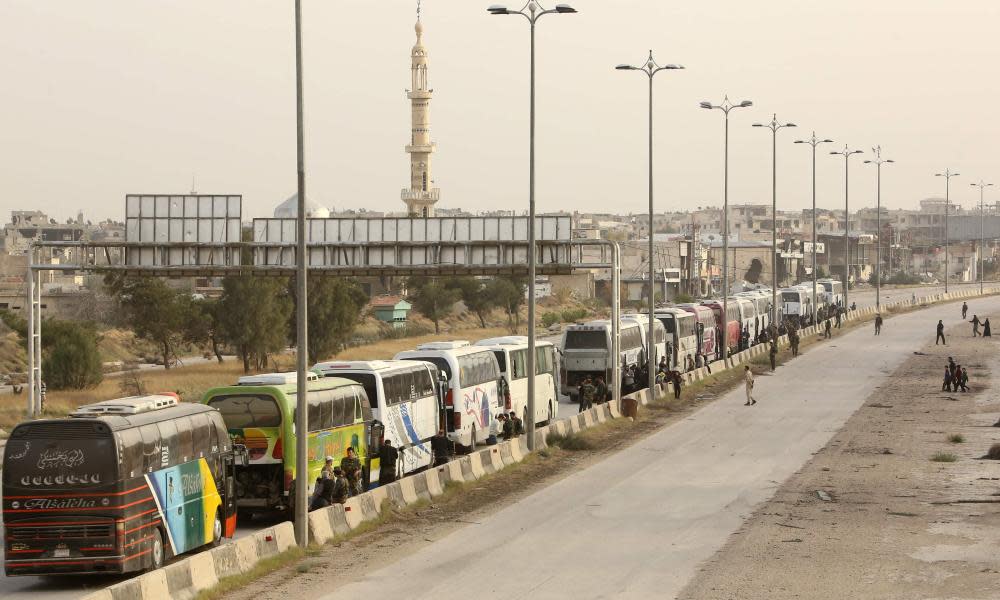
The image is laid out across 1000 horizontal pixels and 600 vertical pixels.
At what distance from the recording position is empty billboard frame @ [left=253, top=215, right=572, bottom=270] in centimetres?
5088

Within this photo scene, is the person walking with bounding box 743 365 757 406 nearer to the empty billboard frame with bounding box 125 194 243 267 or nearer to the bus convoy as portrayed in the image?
the bus convoy

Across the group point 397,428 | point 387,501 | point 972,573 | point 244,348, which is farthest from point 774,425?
Answer: point 244,348

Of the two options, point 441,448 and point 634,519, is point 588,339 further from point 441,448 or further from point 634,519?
point 634,519

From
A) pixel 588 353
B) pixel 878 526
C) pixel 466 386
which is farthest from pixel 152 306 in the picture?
pixel 878 526

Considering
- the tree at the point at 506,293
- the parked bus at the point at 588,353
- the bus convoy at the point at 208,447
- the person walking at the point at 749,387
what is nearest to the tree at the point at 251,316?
the parked bus at the point at 588,353

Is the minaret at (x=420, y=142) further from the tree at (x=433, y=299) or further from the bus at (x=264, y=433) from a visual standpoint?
the bus at (x=264, y=433)

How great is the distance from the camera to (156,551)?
20266mm

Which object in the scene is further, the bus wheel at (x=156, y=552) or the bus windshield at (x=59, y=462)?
the bus wheel at (x=156, y=552)

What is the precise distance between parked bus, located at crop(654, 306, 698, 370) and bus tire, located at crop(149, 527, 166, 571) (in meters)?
42.3

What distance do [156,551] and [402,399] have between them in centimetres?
1136

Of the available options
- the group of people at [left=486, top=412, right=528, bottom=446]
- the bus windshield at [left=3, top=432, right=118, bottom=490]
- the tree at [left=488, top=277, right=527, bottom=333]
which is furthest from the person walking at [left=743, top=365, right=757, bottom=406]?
the tree at [left=488, top=277, right=527, bottom=333]

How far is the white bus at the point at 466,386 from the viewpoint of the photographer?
1387 inches

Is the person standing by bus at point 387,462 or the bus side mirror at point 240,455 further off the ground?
the bus side mirror at point 240,455

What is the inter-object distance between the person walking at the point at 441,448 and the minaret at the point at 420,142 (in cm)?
10749
